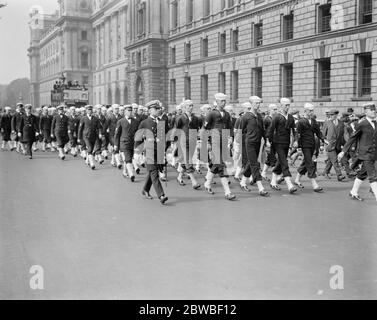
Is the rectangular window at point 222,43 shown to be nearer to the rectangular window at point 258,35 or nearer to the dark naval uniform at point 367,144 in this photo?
the rectangular window at point 258,35

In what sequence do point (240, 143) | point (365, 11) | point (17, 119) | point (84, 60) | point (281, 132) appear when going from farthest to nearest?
point (84, 60), point (365, 11), point (17, 119), point (240, 143), point (281, 132)

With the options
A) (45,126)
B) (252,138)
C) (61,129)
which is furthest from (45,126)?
(252,138)

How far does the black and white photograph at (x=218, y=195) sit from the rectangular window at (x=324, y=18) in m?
0.07

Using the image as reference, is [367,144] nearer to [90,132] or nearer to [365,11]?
[90,132]

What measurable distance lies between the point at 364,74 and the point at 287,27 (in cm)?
745

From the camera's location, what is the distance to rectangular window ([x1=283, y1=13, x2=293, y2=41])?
104 ft

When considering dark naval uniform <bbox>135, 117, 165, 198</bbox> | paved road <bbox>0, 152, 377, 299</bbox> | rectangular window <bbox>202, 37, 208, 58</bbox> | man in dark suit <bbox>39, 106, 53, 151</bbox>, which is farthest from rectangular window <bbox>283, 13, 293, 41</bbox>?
dark naval uniform <bbox>135, 117, 165, 198</bbox>

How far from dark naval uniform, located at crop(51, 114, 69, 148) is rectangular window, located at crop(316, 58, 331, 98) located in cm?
1452

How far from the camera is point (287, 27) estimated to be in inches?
1256

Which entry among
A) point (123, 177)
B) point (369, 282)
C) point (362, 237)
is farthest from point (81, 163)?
point (369, 282)

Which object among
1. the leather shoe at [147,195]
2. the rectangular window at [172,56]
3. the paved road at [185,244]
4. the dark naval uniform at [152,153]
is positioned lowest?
the paved road at [185,244]

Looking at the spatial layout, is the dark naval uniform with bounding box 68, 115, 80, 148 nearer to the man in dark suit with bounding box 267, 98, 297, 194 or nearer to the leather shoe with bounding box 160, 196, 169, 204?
the man in dark suit with bounding box 267, 98, 297, 194

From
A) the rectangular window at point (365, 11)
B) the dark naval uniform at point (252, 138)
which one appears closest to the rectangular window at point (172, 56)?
the rectangular window at point (365, 11)

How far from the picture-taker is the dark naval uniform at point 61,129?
69.2 feet
